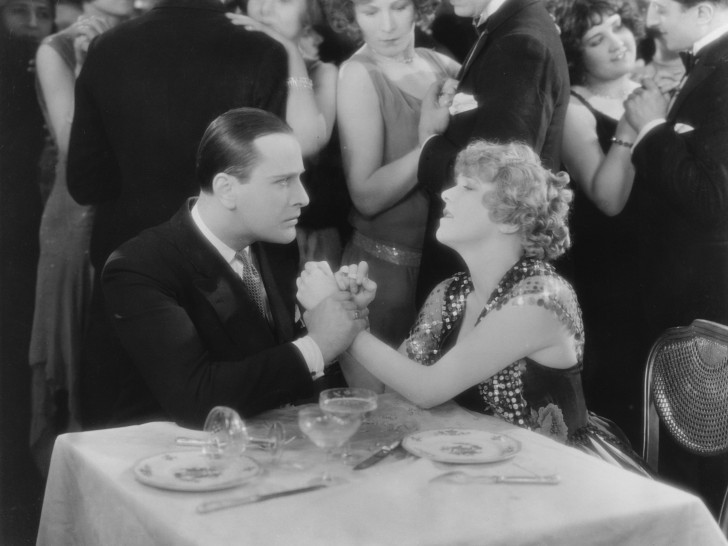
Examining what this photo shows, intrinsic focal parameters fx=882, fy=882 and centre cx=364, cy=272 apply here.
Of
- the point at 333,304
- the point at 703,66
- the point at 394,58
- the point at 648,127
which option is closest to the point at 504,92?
the point at 394,58

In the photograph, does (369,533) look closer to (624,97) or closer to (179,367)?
(179,367)

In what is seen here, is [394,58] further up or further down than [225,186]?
further up

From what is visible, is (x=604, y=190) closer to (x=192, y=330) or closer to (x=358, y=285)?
(x=358, y=285)

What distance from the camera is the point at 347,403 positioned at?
1869mm

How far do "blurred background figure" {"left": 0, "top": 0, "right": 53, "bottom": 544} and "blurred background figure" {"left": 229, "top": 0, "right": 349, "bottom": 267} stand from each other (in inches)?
23.1

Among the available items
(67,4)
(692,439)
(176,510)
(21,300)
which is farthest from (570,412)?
(67,4)

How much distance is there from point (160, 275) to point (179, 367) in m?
0.24

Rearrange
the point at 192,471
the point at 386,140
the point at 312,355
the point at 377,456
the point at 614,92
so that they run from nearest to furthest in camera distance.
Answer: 1. the point at 192,471
2. the point at 377,456
3. the point at 312,355
4. the point at 386,140
5. the point at 614,92

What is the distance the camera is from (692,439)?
2410 mm

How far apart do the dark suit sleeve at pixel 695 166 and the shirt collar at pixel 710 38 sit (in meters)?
0.13

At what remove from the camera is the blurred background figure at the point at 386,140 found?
8.75 feet

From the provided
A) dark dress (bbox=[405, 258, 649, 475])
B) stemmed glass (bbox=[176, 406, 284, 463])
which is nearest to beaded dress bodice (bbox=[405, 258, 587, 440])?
dark dress (bbox=[405, 258, 649, 475])

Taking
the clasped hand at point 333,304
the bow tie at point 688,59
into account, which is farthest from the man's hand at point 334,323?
the bow tie at point 688,59

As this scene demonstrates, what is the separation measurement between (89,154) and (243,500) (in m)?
1.32
